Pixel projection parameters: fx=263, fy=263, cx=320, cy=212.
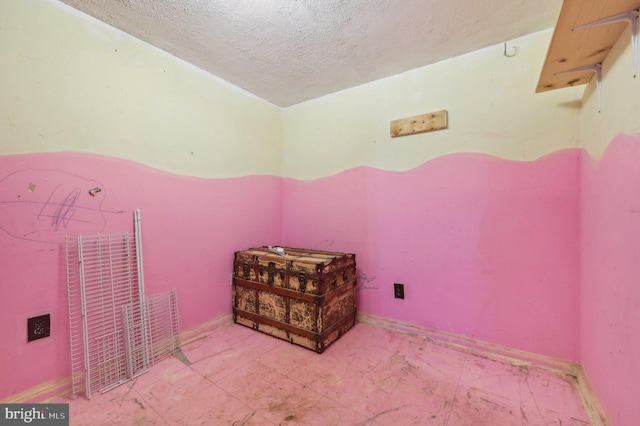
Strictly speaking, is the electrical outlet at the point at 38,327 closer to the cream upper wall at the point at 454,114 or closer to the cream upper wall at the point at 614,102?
the cream upper wall at the point at 454,114

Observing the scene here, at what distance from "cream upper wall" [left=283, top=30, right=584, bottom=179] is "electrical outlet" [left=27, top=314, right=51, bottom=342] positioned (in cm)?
228

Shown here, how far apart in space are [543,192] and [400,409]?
1.69m

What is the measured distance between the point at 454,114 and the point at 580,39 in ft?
3.02

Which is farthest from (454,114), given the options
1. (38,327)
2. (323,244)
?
(38,327)

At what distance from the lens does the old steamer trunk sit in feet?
6.75

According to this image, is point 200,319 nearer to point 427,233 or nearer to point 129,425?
point 129,425

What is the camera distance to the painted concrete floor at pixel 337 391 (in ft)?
4.59

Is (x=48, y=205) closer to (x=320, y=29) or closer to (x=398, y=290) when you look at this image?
(x=320, y=29)

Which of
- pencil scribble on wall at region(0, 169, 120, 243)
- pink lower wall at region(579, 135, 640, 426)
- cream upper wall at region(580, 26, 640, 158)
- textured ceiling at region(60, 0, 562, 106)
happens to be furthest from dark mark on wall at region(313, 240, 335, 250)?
cream upper wall at region(580, 26, 640, 158)

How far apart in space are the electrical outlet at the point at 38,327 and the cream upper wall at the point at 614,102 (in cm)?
303

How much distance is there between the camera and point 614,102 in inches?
49.0

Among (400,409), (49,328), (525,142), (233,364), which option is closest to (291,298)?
(233,364)

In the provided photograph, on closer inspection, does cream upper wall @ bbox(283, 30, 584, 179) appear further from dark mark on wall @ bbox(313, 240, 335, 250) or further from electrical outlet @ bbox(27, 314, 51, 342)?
electrical outlet @ bbox(27, 314, 51, 342)

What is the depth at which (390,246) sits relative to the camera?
2424 millimetres
